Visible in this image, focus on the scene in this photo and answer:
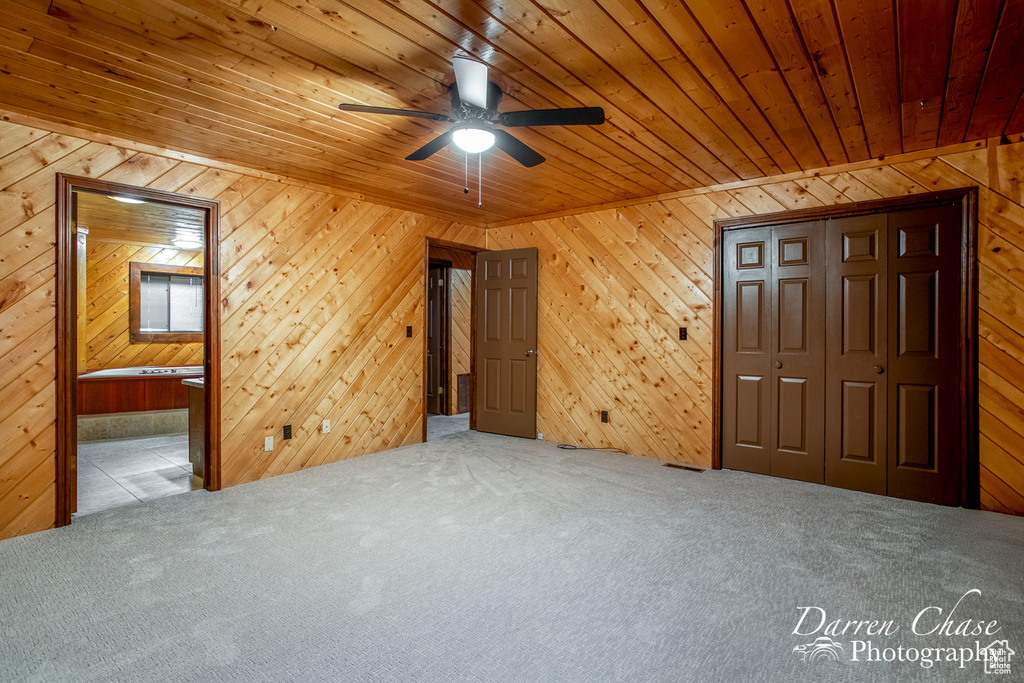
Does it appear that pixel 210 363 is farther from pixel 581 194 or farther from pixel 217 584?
pixel 581 194

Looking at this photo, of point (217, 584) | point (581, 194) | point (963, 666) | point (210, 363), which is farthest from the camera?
point (581, 194)

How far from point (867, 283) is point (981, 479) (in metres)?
1.52

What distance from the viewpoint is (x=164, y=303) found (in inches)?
270

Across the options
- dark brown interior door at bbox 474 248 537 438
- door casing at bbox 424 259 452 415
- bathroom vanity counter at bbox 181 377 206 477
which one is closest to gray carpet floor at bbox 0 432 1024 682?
bathroom vanity counter at bbox 181 377 206 477

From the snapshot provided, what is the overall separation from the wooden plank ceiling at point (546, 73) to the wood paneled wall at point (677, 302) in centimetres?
30

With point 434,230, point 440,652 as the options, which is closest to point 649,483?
point 440,652

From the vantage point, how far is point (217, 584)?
91.3 inches

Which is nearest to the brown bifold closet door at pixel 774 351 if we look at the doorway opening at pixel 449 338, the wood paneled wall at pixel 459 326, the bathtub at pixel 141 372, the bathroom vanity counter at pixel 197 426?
the doorway opening at pixel 449 338

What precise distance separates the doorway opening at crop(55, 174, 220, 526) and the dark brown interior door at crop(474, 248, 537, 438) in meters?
2.85

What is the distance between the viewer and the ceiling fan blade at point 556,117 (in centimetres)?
226

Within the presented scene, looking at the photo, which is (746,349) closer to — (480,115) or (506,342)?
(506,342)

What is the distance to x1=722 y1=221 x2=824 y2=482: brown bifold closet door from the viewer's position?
13.0ft

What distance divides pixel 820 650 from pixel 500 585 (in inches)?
50.9

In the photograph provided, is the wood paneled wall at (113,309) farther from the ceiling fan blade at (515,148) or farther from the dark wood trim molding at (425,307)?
the ceiling fan blade at (515,148)
